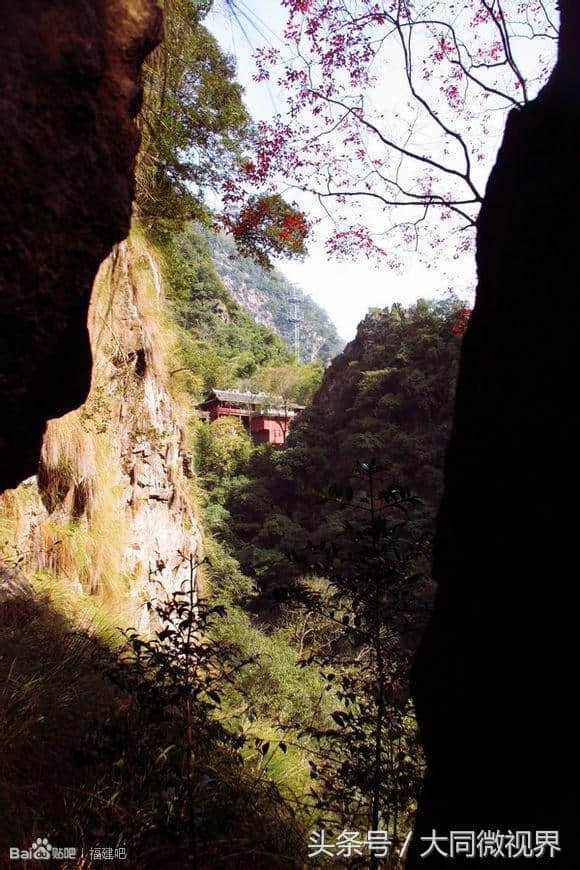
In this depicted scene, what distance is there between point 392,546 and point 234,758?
2.03 meters

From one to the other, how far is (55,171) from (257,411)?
27409 mm

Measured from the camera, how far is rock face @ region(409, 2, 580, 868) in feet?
4.27

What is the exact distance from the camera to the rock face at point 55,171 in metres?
1.10

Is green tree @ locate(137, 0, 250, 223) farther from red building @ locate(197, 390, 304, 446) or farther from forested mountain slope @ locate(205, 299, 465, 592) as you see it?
red building @ locate(197, 390, 304, 446)

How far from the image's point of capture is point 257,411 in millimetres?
28562

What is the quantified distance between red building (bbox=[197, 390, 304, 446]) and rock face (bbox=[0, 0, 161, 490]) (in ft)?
86.5

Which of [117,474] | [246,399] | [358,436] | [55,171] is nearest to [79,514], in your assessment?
[117,474]

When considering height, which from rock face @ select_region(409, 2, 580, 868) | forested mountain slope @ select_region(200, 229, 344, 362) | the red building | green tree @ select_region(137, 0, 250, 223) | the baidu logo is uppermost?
forested mountain slope @ select_region(200, 229, 344, 362)

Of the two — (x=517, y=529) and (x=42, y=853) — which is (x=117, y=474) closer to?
(x=42, y=853)

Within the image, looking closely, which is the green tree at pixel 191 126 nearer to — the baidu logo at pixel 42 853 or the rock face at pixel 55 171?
the rock face at pixel 55 171

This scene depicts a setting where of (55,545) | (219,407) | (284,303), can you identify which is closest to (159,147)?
(55,545)

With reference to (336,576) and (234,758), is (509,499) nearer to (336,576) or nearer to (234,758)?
(336,576)

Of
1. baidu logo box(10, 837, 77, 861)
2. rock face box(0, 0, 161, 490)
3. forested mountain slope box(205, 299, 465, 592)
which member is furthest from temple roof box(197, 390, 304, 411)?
rock face box(0, 0, 161, 490)

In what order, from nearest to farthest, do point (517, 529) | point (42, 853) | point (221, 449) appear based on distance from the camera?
point (517, 529), point (42, 853), point (221, 449)
